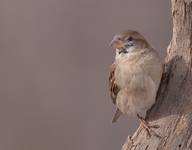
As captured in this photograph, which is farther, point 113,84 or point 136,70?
point 113,84

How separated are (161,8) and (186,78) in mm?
2661

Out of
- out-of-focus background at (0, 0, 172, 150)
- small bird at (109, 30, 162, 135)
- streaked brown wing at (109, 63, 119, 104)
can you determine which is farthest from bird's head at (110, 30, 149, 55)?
out-of-focus background at (0, 0, 172, 150)

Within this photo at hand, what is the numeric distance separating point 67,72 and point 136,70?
2.81m

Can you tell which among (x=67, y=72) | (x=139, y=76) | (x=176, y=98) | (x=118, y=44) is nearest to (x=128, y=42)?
(x=118, y=44)

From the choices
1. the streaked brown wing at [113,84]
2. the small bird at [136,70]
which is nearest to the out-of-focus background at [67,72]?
the streaked brown wing at [113,84]

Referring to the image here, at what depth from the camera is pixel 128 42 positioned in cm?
407

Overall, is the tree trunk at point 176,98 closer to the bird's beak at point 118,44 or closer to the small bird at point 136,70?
the small bird at point 136,70

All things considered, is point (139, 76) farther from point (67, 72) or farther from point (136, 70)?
point (67, 72)

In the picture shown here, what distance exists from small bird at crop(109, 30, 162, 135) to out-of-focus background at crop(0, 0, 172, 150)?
93.7 inches

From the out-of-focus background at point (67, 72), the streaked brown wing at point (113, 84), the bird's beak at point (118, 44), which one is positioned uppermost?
the bird's beak at point (118, 44)

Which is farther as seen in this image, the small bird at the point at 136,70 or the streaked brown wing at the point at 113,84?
the streaked brown wing at the point at 113,84

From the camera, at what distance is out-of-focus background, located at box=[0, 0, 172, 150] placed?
664 cm

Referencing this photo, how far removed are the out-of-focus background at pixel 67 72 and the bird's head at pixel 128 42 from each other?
244 cm

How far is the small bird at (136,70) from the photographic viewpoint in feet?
13.2
